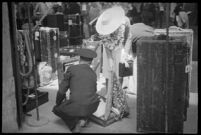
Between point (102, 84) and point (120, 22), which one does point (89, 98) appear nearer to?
point (120, 22)

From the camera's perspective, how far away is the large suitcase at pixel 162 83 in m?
4.41

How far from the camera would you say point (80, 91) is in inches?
197

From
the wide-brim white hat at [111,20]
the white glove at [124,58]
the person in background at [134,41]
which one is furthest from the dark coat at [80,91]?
the person in background at [134,41]

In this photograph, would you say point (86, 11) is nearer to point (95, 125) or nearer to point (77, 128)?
point (95, 125)

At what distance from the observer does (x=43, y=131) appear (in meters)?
5.15

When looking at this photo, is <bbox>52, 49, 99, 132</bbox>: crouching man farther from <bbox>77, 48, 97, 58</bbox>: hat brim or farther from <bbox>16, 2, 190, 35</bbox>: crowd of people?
<bbox>16, 2, 190, 35</bbox>: crowd of people

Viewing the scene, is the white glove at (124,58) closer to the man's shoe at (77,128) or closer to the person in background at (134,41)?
the person in background at (134,41)

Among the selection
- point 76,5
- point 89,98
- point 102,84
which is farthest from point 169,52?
point 76,5

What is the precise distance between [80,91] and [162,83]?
132cm

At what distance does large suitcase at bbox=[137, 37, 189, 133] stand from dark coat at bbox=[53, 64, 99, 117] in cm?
82

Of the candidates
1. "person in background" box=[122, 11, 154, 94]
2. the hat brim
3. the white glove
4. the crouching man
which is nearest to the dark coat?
the crouching man

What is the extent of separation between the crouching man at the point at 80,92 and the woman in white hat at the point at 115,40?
0.50 metres

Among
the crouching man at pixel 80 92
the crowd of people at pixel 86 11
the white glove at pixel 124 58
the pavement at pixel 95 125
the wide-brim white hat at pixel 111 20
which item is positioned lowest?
the pavement at pixel 95 125

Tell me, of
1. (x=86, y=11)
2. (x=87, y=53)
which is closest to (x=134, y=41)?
(x=87, y=53)
